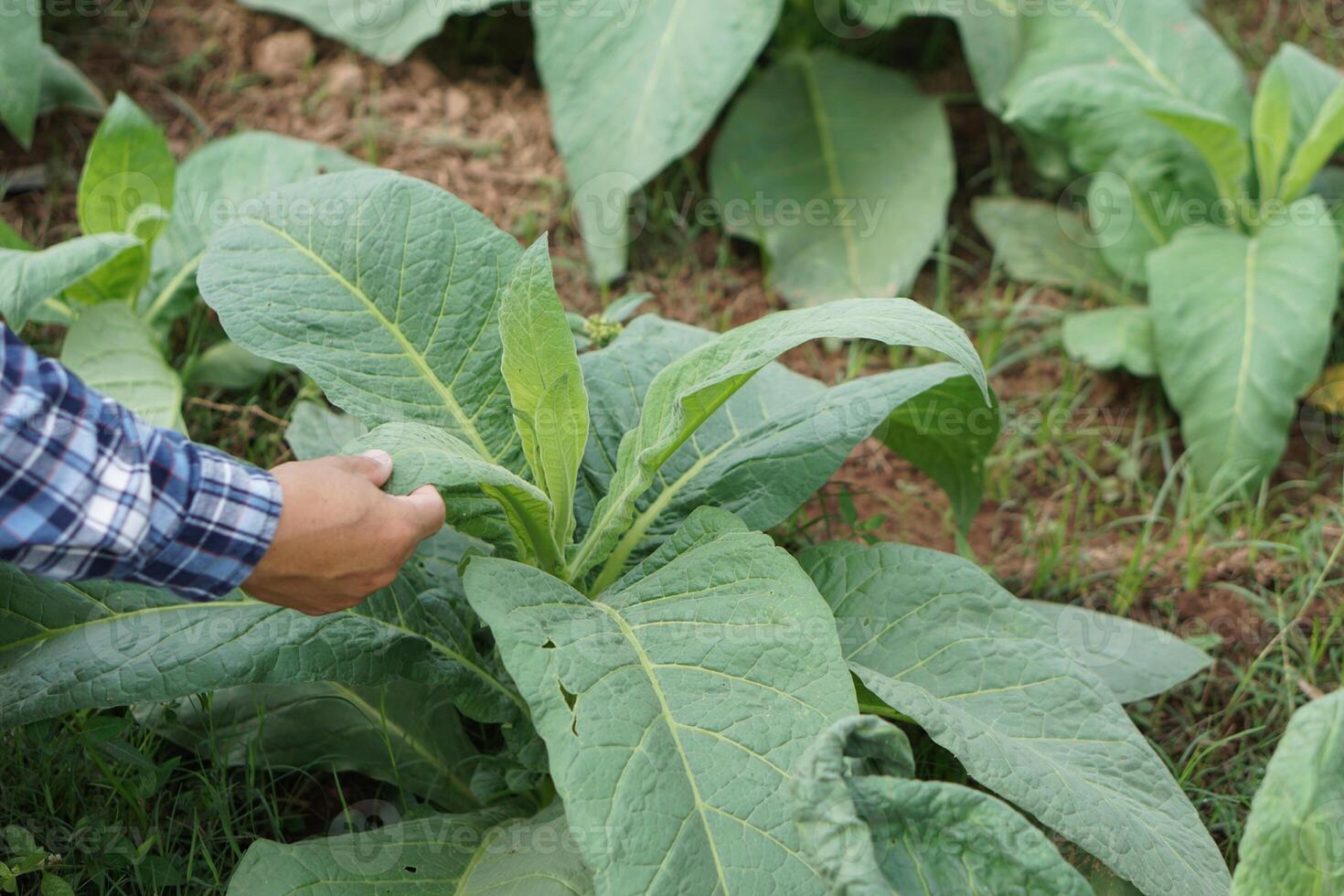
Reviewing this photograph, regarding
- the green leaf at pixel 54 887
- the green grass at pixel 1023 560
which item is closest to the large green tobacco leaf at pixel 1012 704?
the green grass at pixel 1023 560

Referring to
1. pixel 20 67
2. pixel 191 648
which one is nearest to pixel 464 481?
pixel 191 648

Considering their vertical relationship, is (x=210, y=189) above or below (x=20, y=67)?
below

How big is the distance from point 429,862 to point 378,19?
2102 millimetres

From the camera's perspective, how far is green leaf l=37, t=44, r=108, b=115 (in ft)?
8.93

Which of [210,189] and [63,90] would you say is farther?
[63,90]

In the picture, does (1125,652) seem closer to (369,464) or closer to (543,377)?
(543,377)

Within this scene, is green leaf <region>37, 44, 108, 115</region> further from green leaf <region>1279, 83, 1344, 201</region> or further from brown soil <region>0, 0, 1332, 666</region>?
green leaf <region>1279, 83, 1344, 201</region>

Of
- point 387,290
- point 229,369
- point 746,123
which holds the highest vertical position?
point 387,290

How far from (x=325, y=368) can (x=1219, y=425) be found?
1796mm

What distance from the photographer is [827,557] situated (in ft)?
6.00

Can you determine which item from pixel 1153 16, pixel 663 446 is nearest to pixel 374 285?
pixel 663 446

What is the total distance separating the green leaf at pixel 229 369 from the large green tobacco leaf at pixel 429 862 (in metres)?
1.09

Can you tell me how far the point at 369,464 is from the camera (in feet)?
4.60

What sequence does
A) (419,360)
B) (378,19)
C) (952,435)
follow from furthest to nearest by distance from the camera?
(378,19)
(952,435)
(419,360)
